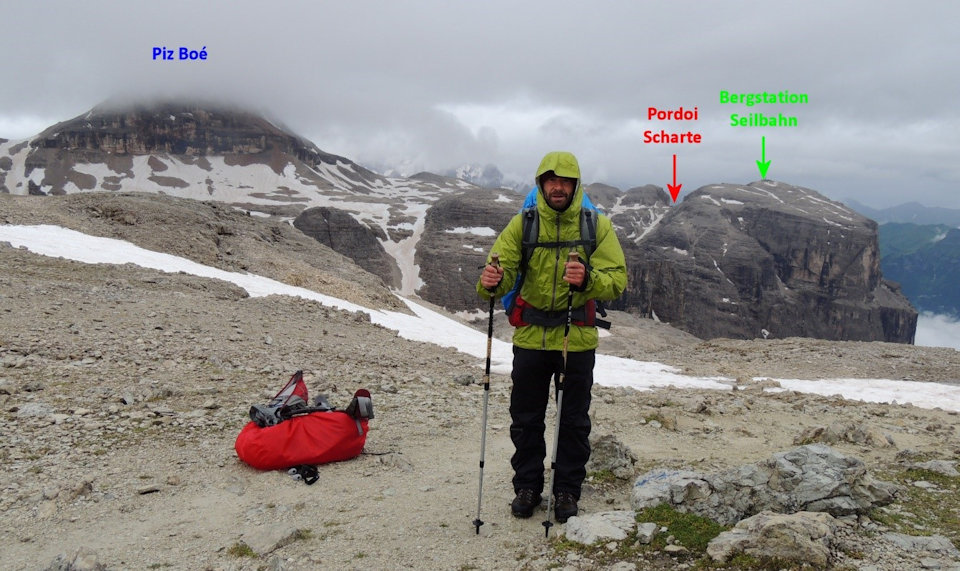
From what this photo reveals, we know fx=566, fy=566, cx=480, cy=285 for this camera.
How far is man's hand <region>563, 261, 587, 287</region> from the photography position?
530cm

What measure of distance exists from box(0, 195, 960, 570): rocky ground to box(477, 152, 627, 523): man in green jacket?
50cm

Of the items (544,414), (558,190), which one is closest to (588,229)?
(558,190)

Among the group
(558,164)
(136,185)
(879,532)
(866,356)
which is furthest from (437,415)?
(136,185)

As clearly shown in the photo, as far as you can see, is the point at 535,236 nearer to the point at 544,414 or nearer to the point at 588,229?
the point at 588,229

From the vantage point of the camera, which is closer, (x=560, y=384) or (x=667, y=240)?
(x=560, y=384)

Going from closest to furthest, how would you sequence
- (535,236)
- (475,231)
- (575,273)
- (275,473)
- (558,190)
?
(575,273) → (558,190) → (535,236) → (275,473) → (475,231)

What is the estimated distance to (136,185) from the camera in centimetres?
18075

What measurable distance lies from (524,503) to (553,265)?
2493mm

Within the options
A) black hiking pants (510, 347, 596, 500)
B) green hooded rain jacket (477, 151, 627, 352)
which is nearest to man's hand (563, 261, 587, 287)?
green hooded rain jacket (477, 151, 627, 352)

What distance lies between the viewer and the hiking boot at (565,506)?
566 centimetres

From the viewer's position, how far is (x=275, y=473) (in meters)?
7.04

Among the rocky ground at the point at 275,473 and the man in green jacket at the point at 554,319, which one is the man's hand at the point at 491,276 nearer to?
the man in green jacket at the point at 554,319

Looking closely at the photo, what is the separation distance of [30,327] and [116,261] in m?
12.0

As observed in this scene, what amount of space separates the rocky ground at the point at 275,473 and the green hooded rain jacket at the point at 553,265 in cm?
186
